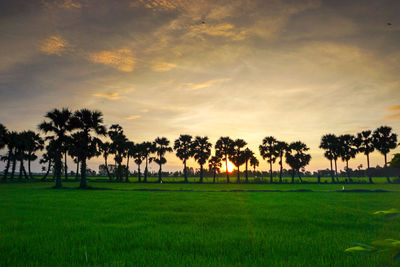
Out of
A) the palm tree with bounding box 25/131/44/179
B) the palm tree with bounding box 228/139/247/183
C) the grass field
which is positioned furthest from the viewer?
the palm tree with bounding box 228/139/247/183

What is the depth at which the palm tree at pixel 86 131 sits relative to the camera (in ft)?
147

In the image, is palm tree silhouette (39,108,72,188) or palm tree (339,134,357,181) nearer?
palm tree silhouette (39,108,72,188)

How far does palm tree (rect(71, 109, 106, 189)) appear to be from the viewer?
147 ft

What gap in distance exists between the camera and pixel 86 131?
4622 centimetres

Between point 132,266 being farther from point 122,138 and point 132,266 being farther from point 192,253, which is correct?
point 122,138

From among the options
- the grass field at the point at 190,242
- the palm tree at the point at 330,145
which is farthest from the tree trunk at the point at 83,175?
the palm tree at the point at 330,145

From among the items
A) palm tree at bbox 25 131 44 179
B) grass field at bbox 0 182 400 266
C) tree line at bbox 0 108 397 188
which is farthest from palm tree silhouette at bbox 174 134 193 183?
grass field at bbox 0 182 400 266

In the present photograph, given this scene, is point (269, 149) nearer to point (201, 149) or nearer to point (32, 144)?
point (201, 149)

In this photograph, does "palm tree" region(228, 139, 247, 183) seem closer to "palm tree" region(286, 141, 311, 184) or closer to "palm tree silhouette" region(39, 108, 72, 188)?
"palm tree" region(286, 141, 311, 184)

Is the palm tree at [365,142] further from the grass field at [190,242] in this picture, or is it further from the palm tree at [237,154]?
the grass field at [190,242]

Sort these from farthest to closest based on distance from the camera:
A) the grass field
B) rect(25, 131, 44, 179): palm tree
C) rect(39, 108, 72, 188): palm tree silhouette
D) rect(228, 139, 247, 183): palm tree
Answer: rect(228, 139, 247, 183): palm tree < rect(25, 131, 44, 179): palm tree < rect(39, 108, 72, 188): palm tree silhouette < the grass field

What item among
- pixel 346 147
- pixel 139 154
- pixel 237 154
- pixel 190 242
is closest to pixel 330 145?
pixel 346 147

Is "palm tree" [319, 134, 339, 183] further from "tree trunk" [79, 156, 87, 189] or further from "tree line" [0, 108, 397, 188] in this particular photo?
"tree trunk" [79, 156, 87, 189]

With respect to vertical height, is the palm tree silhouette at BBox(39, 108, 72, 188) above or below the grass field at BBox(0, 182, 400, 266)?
above
